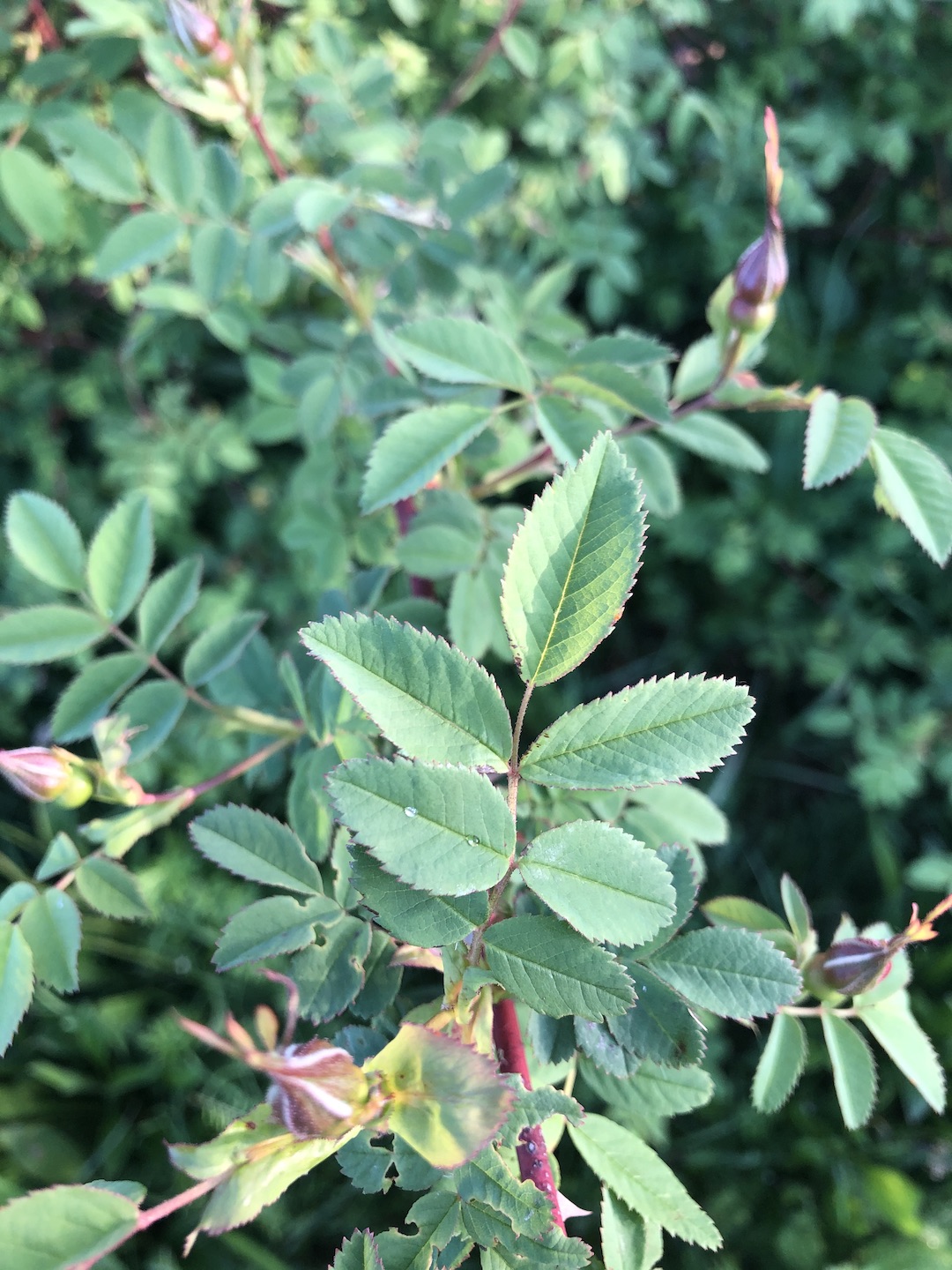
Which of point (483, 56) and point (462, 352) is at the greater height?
point (483, 56)

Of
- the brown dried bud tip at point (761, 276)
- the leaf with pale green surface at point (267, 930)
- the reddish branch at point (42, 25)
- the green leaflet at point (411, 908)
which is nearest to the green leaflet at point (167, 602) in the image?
the leaf with pale green surface at point (267, 930)

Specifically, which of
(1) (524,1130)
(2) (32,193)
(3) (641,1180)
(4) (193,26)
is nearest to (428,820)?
(1) (524,1130)

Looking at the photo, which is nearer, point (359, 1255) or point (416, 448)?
point (359, 1255)

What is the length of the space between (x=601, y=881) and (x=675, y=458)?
5.01 feet

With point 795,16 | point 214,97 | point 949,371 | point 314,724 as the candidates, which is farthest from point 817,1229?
point 795,16

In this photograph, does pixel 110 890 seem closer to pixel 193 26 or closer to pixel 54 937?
pixel 54 937

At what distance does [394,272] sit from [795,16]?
112 cm

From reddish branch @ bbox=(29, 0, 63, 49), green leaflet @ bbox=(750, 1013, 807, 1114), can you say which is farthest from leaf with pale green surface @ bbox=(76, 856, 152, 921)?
reddish branch @ bbox=(29, 0, 63, 49)

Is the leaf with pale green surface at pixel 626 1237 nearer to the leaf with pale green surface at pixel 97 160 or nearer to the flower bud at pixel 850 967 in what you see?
the flower bud at pixel 850 967

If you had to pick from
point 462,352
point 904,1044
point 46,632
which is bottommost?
point 904,1044

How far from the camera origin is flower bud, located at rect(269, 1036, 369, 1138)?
377mm

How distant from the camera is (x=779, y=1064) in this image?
62 centimetres

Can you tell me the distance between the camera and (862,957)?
574 millimetres

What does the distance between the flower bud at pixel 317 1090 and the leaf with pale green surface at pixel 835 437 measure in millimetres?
510
